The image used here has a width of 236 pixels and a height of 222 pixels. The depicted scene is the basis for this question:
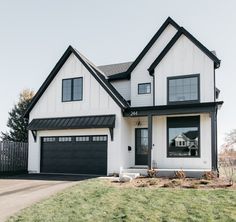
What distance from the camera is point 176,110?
16.4 metres

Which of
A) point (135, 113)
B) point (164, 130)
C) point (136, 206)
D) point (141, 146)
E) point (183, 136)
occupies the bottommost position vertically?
point (136, 206)

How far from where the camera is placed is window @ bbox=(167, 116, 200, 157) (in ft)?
55.8

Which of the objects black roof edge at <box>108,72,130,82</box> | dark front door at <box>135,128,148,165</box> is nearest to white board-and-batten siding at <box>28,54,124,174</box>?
dark front door at <box>135,128,148,165</box>

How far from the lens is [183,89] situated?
17.5m

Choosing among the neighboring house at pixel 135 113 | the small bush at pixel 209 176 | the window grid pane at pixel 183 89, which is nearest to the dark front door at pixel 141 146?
the neighboring house at pixel 135 113

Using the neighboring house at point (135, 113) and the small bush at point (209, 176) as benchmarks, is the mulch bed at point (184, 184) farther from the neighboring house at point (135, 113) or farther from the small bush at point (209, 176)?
the neighboring house at point (135, 113)

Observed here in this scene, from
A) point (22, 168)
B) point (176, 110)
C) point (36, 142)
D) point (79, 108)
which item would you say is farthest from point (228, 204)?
point (22, 168)

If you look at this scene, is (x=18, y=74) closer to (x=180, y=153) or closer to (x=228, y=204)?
(x=180, y=153)

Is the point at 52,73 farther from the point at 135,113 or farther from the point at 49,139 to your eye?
the point at 135,113

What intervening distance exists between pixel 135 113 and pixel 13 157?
902cm

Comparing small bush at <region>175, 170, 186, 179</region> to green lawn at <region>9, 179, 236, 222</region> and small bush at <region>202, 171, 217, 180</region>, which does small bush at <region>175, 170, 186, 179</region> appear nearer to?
small bush at <region>202, 171, 217, 180</region>

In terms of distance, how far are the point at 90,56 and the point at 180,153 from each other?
34.9ft

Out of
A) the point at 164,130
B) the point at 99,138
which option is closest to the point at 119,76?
the point at 99,138

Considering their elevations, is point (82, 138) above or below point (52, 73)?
below
